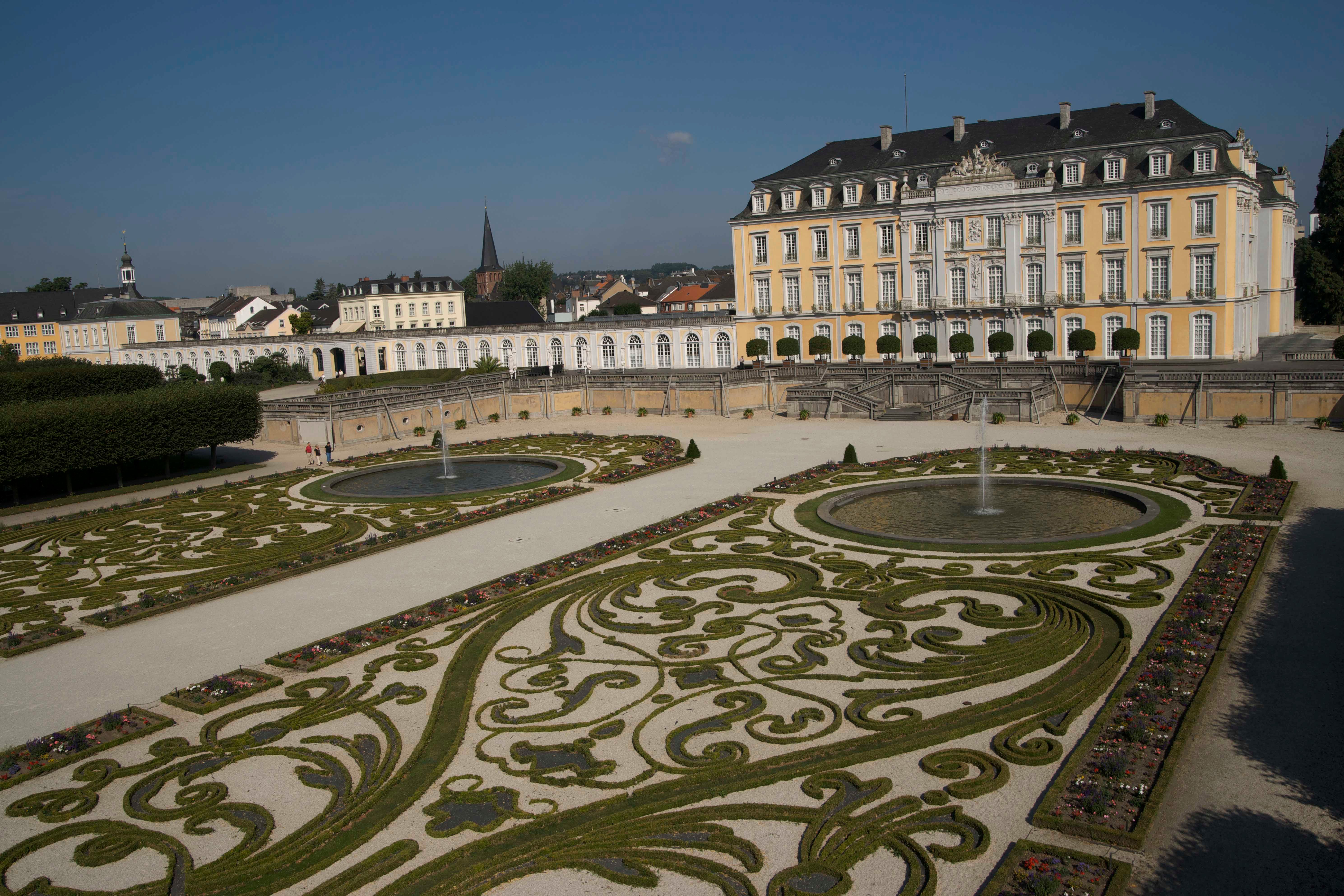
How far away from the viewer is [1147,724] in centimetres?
1135

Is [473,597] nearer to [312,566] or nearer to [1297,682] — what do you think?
[312,566]

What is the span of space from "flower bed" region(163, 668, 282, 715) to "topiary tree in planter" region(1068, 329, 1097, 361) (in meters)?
44.4

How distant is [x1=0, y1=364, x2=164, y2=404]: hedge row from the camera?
39531mm

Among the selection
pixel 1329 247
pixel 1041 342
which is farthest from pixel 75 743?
pixel 1329 247

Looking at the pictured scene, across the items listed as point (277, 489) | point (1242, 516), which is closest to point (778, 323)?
point (277, 489)

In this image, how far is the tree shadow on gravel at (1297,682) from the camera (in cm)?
1028

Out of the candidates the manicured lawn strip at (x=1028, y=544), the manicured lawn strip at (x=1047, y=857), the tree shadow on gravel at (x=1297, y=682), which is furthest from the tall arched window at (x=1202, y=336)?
the manicured lawn strip at (x=1047, y=857)

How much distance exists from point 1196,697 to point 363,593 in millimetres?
13645

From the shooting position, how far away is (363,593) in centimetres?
1855

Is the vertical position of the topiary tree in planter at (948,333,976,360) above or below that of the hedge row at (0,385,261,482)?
above

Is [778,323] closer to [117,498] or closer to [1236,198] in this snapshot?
[1236,198]

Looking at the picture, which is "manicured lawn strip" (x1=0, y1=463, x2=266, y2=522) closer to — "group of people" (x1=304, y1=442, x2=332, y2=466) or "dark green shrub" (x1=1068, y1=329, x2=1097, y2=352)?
"group of people" (x1=304, y1=442, x2=332, y2=466)

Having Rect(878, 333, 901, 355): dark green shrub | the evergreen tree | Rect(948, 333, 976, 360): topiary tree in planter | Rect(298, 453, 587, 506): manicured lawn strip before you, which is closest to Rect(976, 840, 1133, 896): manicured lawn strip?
Rect(298, 453, 587, 506): manicured lawn strip

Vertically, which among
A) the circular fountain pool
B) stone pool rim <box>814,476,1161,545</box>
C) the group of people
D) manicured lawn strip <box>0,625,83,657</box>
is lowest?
manicured lawn strip <box>0,625,83,657</box>
